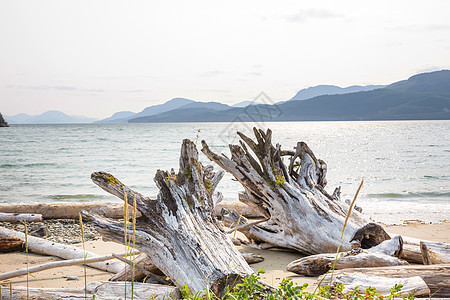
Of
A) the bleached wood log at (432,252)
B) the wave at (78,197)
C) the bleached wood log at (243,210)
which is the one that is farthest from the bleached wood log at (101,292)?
the wave at (78,197)

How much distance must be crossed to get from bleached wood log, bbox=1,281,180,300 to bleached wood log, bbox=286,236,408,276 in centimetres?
200

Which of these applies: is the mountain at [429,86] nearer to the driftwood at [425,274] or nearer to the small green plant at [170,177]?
the driftwood at [425,274]

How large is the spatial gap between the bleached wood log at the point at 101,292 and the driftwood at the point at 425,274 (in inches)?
60.1

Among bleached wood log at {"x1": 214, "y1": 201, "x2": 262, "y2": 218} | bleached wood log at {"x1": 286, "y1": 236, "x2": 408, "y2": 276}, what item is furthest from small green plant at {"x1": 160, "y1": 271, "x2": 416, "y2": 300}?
bleached wood log at {"x1": 214, "y1": 201, "x2": 262, "y2": 218}

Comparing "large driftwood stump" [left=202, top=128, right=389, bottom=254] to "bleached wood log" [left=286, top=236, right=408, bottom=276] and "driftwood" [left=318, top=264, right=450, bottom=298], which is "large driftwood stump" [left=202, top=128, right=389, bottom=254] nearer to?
"bleached wood log" [left=286, top=236, right=408, bottom=276]

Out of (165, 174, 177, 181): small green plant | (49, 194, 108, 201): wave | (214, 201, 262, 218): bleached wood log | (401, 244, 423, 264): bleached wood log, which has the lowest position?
(49, 194, 108, 201): wave

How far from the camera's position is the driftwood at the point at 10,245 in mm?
6078

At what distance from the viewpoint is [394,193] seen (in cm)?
1399

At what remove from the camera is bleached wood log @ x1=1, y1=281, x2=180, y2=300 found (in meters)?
3.17

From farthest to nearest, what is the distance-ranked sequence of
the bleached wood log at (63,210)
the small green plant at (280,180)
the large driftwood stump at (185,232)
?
1. the bleached wood log at (63,210)
2. the small green plant at (280,180)
3. the large driftwood stump at (185,232)

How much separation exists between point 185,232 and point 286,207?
236 centimetres

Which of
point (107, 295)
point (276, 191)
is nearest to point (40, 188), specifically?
point (276, 191)

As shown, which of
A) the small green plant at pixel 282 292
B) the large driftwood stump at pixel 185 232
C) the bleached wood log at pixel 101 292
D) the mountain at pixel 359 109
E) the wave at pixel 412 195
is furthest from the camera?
the mountain at pixel 359 109

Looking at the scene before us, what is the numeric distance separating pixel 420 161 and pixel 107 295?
26.5m
